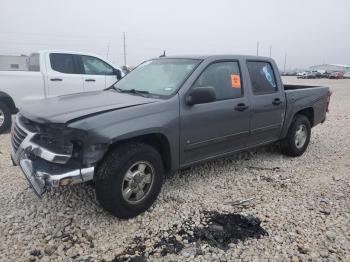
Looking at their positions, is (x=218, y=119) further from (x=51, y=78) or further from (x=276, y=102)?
(x=51, y=78)

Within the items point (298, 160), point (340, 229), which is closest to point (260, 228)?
point (340, 229)

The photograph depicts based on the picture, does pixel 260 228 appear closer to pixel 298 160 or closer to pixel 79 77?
pixel 298 160

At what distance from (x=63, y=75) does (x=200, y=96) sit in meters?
5.06


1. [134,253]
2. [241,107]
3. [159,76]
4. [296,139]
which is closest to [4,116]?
[159,76]

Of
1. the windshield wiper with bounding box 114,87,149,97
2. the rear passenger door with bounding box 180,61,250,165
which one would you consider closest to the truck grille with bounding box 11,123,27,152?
the windshield wiper with bounding box 114,87,149,97

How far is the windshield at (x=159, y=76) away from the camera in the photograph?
4105 millimetres

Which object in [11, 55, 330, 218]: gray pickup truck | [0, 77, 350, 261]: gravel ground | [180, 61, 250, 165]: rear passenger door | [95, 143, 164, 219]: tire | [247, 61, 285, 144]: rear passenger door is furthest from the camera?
[247, 61, 285, 144]: rear passenger door

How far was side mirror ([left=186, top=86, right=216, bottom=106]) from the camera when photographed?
383 cm

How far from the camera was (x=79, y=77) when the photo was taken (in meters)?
8.09

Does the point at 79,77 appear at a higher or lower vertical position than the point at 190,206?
higher

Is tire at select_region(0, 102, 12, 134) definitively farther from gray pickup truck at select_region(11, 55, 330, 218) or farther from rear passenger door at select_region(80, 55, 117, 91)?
gray pickup truck at select_region(11, 55, 330, 218)

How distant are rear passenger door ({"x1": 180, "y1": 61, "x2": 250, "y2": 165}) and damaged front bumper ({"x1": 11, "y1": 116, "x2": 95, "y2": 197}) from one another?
130cm

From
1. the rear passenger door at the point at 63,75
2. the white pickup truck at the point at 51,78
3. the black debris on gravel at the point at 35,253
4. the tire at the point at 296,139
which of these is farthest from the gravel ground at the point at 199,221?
the rear passenger door at the point at 63,75

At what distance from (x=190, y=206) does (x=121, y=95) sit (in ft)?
5.21
